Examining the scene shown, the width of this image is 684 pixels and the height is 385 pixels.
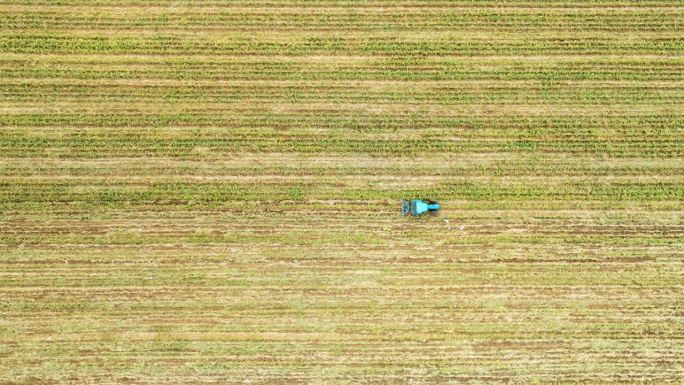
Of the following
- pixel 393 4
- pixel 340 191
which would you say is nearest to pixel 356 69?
pixel 393 4

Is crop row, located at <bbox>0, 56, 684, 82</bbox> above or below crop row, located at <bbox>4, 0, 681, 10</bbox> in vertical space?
below

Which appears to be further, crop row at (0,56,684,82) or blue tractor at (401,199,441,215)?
crop row at (0,56,684,82)

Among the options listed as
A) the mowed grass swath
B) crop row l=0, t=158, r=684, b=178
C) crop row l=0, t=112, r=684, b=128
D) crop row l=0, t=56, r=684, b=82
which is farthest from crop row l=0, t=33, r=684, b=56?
crop row l=0, t=158, r=684, b=178

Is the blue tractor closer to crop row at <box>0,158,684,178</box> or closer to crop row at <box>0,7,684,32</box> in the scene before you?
crop row at <box>0,158,684,178</box>

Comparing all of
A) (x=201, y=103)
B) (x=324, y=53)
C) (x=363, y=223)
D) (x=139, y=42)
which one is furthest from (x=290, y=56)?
(x=363, y=223)

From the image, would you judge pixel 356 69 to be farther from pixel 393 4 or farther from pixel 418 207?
pixel 418 207

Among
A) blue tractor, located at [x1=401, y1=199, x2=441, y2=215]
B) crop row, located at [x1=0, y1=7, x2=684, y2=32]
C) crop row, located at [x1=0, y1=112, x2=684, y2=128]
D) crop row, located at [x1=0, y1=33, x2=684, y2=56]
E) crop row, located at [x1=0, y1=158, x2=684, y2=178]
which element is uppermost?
crop row, located at [x1=0, y1=7, x2=684, y2=32]
